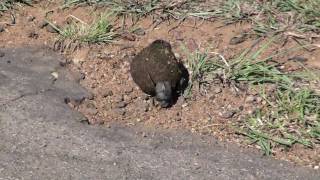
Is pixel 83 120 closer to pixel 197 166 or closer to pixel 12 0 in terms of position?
pixel 197 166

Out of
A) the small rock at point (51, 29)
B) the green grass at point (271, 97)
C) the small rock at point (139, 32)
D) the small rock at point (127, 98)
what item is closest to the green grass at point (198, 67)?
the green grass at point (271, 97)

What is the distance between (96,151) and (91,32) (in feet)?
4.02

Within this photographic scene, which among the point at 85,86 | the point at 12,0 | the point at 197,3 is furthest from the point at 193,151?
Answer: the point at 12,0

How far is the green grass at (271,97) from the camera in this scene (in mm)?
3438

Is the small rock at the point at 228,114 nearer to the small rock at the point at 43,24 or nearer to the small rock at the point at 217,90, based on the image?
the small rock at the point at 217,90

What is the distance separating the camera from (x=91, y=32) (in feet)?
14.0

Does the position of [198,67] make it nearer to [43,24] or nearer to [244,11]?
[244,11]

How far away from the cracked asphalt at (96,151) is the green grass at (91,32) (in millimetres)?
534

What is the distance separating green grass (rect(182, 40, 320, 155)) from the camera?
344cm

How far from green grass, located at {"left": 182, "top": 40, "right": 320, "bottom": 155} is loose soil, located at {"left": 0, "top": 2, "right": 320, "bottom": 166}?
0.20ft

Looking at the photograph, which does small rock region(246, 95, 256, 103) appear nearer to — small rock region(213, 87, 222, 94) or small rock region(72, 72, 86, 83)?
small rock region(213, 87, 222, 94)

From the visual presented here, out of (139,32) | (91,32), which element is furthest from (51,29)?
(139,32)

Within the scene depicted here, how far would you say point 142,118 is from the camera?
12.0 ft

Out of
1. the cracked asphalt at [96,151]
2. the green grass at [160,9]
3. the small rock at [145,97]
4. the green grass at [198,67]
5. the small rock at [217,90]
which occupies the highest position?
the green grass at [160,9]
